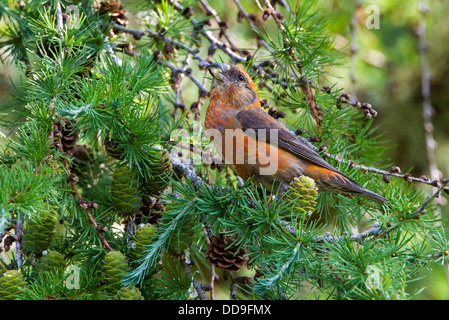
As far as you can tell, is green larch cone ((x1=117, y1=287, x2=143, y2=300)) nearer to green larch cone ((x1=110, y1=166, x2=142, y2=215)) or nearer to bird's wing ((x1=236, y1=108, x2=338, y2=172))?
green larch cone ((x1=110, y1=166, x2=142, y2=215))

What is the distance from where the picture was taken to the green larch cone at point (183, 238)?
2.21 metres

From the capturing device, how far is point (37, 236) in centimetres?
208

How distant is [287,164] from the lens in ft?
9.98

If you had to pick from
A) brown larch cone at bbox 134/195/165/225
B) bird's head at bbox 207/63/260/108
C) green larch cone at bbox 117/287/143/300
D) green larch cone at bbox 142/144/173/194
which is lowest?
green larch cone at bbox 117/287/143/300

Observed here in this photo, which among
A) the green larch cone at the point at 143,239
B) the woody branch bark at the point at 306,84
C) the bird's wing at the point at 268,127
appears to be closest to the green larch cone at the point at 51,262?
the green larch cone at the point at 143,239

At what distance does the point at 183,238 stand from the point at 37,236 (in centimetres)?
68

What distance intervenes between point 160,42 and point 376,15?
6.45ft

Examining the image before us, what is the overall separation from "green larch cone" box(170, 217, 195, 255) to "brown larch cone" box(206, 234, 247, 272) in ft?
0.40

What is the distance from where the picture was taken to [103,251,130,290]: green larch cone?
195 centimetres

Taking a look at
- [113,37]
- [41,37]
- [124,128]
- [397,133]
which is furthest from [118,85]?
[397,133]

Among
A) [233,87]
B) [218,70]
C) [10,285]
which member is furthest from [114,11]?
[10,285]

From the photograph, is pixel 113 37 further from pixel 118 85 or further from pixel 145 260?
pixel 145 260

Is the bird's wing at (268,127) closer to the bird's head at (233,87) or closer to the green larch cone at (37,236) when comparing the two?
the bird's head at (233,87)

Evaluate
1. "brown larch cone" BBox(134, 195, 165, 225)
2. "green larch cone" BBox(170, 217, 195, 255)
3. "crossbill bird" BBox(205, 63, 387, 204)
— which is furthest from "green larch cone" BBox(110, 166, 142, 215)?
"crossbill bird" BBox(205, 63, 387, 204)
